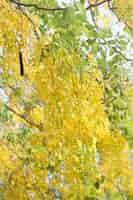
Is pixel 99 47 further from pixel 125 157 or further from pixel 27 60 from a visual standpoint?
pixel 125 157

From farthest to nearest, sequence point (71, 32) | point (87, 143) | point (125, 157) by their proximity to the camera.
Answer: point (125, 157) < point (87, 143) < point (71, 32)

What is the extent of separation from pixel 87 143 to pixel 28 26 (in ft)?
2.27

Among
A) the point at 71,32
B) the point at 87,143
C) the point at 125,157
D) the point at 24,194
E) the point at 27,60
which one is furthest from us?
the point at 24,194

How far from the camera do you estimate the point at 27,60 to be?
284cm

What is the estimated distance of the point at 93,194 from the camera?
9.70ft

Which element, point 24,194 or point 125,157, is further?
point 24,194

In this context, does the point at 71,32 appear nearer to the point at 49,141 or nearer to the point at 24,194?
the point at 49,141

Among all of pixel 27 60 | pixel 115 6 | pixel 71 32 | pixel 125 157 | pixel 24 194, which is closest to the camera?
pixel 71 32

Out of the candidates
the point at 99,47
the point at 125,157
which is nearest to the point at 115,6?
the point at 99,47

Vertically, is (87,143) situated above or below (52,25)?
below

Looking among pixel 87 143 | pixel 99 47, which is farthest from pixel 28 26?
pixel 87 143

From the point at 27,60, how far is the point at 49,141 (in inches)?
19.5

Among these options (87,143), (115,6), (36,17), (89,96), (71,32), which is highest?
(115,6)

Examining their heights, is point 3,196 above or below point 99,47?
below
